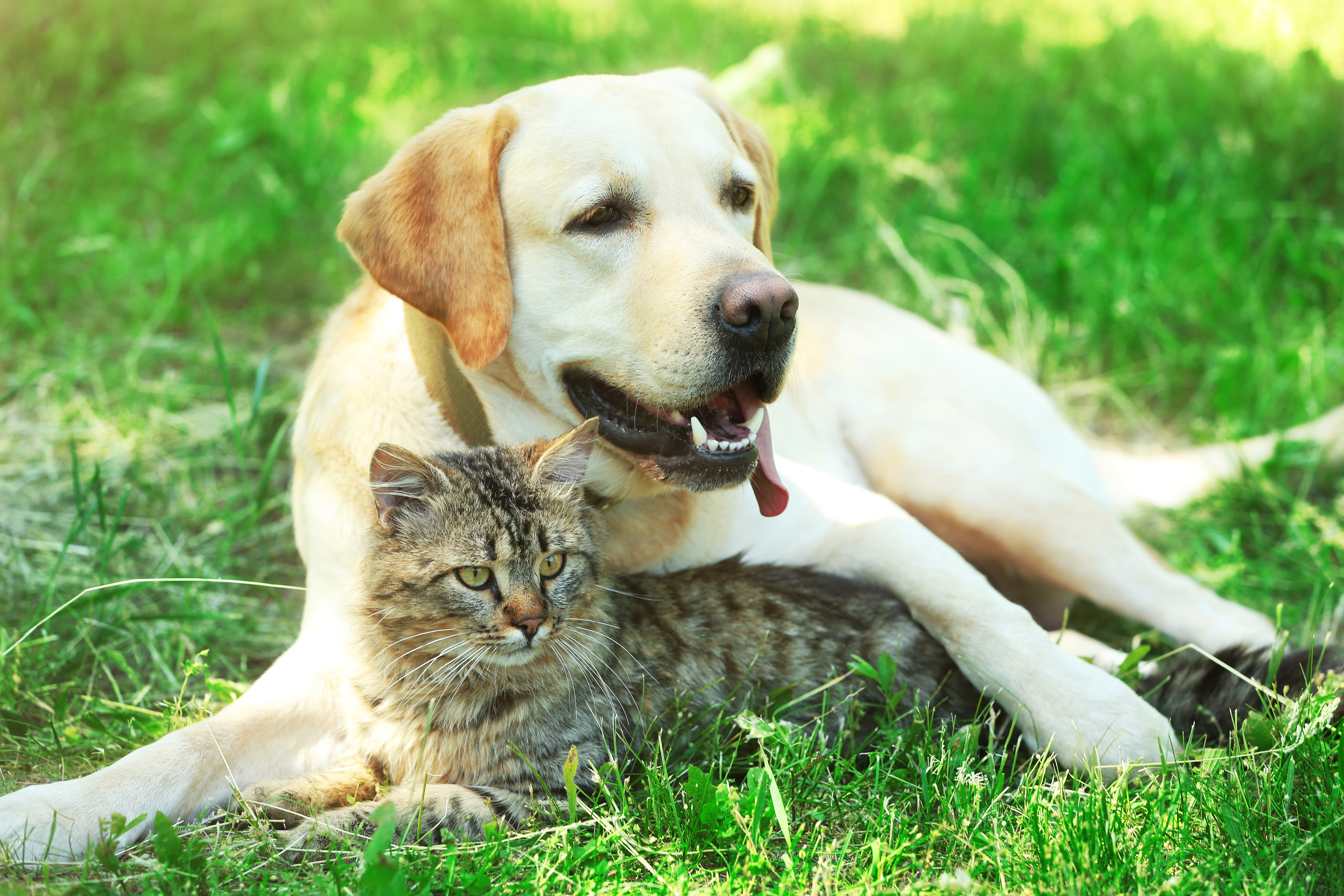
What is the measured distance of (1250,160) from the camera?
4.94 metres

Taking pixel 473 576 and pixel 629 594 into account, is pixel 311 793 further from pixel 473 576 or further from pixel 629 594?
pixel 629 594

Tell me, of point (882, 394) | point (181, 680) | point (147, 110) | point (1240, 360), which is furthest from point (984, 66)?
point (181, 680)

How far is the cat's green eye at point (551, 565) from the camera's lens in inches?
87.0

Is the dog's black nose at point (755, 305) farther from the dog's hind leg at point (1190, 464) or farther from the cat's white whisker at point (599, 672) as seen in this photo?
the dog's hind leg at point (1190, 464)

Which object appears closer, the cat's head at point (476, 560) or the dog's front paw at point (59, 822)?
the dog's front paw at point (59, 822)

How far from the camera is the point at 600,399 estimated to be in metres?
2.44

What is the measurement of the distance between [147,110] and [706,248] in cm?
427

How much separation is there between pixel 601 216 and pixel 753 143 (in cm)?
77

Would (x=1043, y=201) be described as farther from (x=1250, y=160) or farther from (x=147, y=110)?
(x=147, y=110)

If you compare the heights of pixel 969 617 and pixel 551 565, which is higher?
pixel 551 565

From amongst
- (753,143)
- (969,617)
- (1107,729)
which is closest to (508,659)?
(969,617)

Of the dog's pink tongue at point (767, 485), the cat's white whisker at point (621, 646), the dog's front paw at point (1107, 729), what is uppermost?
the dog's pink tongue at point (767, 485)

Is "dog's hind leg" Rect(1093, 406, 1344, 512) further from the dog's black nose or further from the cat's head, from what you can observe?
the cat's head

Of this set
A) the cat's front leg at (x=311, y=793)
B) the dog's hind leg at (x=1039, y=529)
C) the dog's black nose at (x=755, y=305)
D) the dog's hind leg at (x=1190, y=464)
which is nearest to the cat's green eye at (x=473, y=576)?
the cat's front leg at (x=311, y=793)
